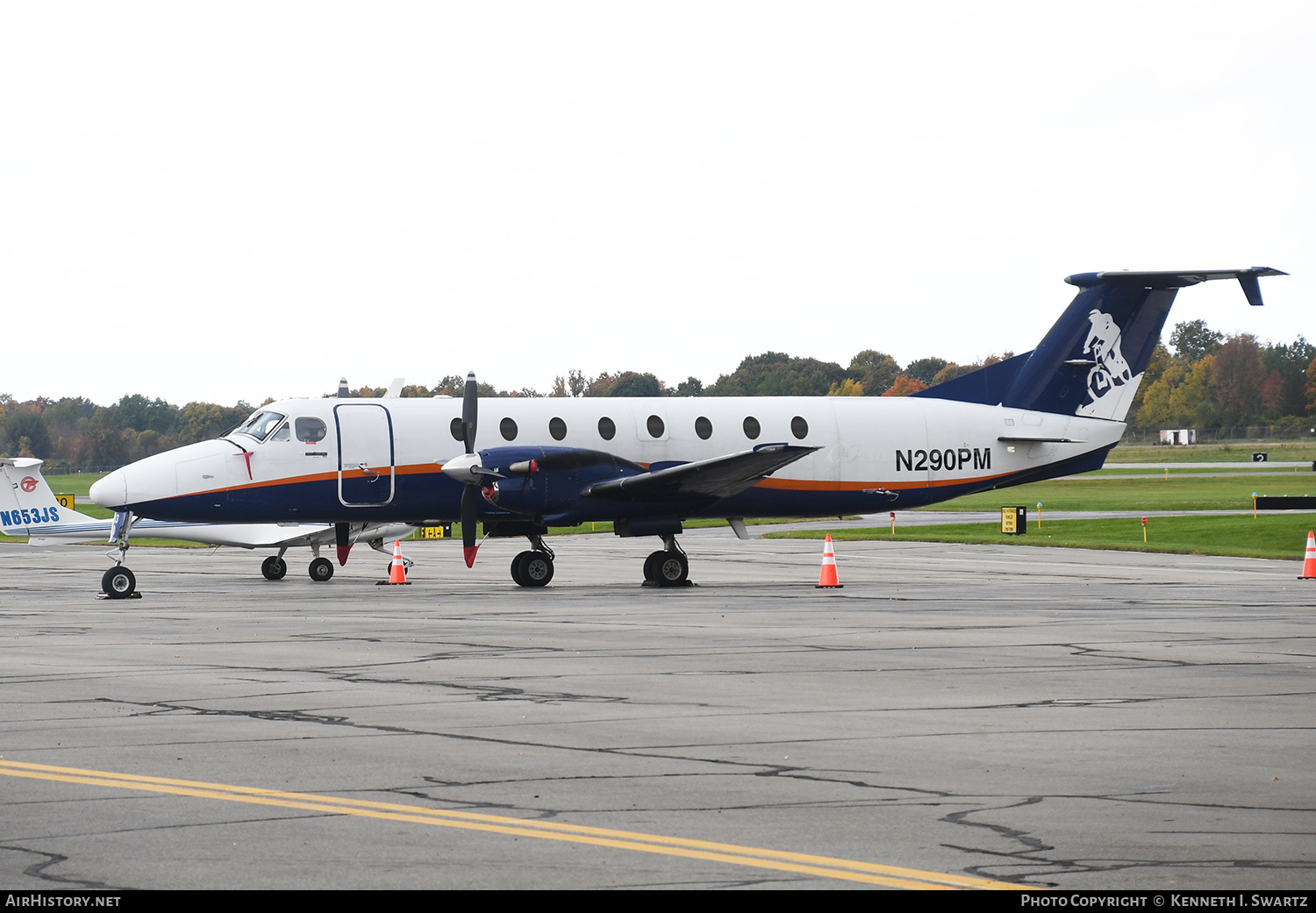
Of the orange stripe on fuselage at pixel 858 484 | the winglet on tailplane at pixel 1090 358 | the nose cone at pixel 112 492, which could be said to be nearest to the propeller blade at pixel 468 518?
the orange stripe on fuselage at pixel 858 484

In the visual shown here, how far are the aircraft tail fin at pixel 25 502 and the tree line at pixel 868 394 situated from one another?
77133mm

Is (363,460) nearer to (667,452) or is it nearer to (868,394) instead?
(667,452)

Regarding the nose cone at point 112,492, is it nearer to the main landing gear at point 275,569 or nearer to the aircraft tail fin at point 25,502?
the main landing gear at point 275,569

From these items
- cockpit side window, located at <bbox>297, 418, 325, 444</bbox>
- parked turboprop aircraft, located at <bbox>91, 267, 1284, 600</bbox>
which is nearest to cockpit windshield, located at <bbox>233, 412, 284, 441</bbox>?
parked turboprop aircraft, located at <bbox>91, 267, 1284, 600</bbox>

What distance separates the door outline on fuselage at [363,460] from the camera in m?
24.3

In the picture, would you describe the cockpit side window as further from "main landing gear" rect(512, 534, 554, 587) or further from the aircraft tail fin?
the aircraft tail fin

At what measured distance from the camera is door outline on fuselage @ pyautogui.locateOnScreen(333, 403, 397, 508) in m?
24.3

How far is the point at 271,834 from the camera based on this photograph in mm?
6633

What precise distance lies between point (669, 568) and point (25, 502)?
16.9 metres

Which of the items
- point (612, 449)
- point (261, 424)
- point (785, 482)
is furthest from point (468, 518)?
point (785, 482)

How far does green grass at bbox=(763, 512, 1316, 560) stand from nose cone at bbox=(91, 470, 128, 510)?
22.7 m

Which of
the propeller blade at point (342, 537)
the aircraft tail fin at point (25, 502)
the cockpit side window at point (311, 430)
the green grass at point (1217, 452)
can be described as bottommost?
the propeller blade at point (342, 537)
